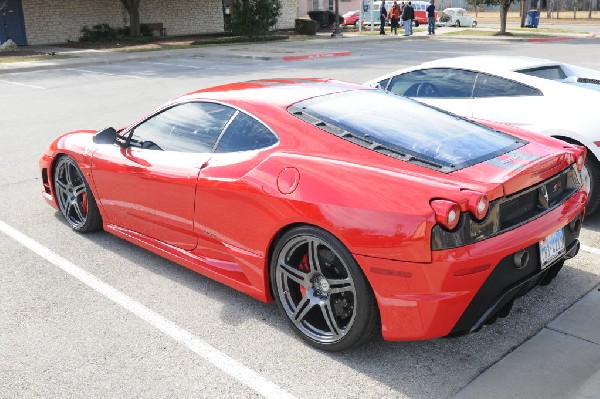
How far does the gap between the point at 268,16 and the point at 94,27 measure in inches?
353

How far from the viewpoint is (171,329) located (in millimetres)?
4035

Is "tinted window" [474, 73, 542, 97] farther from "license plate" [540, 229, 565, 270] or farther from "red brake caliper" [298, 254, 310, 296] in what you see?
"red brake caliper" [298, 254, 310, 296]

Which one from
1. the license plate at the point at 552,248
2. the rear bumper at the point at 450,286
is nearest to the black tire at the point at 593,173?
the license plate at the point at 552,248

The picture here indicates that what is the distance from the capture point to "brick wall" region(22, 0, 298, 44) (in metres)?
31.5

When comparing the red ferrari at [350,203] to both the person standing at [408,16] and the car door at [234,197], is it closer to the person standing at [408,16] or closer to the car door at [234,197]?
the car door at [234,197]

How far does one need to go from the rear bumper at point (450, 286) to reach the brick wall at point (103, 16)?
106 feet

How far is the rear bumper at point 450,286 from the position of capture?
315cm

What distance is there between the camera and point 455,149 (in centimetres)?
378

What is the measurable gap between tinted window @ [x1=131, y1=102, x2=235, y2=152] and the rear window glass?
60 centimetres

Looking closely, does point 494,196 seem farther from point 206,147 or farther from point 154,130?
point 154,130

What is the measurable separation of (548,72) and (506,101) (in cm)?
120

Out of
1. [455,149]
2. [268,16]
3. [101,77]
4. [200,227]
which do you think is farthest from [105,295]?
[268,16]

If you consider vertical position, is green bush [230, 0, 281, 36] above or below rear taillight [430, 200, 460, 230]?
above

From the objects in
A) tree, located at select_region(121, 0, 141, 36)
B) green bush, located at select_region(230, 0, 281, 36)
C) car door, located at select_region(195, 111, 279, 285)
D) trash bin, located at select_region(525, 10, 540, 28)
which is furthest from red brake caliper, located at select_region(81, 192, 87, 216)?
trash bin, located at select_region(525, 10, 540, 28)
